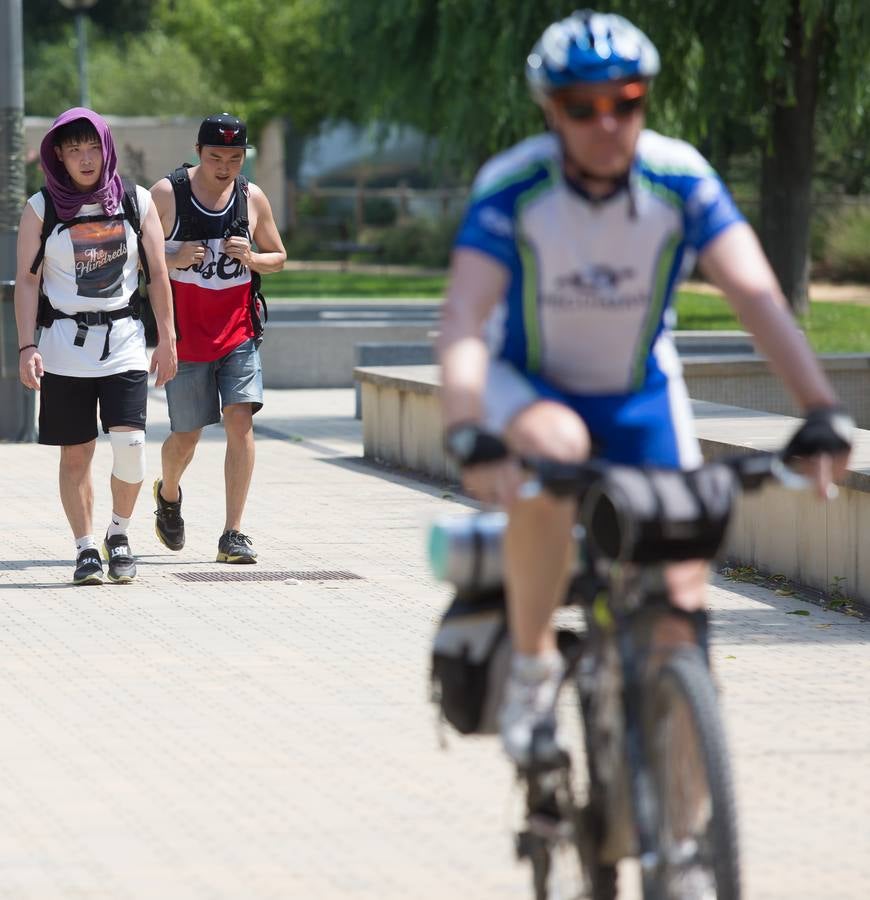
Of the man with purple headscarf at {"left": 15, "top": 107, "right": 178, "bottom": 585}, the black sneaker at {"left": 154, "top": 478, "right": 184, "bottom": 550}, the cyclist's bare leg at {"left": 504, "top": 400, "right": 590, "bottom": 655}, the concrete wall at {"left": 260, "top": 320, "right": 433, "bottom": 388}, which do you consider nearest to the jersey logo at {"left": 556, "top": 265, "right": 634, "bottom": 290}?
the cyclist's bare leg at {"left": 504, "top": 400, "right": 590, "bottom": 655}

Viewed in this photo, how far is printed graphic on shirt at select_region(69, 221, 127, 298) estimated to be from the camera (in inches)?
329

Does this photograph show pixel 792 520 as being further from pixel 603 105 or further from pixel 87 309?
pixel 603 105

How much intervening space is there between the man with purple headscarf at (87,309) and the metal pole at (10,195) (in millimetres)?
5584

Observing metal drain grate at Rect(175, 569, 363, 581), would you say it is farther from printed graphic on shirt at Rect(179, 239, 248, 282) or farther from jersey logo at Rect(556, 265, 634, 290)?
jersey logo at Rect(556, 265, 634, 290)

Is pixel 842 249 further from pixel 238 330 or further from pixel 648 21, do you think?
pixel 238 330

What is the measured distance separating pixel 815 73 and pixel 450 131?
536cm

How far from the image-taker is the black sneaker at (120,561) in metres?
8.59

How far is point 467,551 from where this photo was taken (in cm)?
394

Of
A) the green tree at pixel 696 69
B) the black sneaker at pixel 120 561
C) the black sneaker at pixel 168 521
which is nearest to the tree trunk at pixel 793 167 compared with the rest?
the green tree at pixel 696 69

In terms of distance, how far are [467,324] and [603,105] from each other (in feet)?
1.52

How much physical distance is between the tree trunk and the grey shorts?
52.1 ft

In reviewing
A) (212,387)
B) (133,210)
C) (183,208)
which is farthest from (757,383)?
(133,210)

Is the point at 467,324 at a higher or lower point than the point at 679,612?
higher

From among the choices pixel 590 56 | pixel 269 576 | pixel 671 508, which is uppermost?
pixel 590 56
